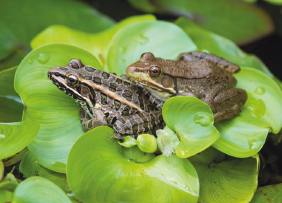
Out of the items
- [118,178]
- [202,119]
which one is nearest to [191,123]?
[202,119]

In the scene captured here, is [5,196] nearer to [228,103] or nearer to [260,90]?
[228,103]

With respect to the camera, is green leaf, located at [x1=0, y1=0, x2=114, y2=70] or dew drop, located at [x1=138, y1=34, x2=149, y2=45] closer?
dew drop, located at [x1=138, y1=34, x2=149, y2=45]

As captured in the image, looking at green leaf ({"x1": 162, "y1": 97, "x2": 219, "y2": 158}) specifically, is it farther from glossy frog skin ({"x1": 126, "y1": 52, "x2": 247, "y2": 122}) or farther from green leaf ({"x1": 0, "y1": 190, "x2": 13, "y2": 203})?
green leaf ({"x1": 0, "y1": 190, "x2": 13, "y2": 203})

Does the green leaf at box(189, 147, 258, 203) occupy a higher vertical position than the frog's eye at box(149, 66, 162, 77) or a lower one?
lower

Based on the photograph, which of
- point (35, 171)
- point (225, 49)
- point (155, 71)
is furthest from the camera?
point (225, 49)

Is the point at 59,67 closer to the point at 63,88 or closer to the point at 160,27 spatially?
the point at 63,88

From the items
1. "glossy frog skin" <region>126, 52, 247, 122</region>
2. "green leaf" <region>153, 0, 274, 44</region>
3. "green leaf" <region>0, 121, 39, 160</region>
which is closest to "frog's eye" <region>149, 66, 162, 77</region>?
"glossy frog skin" <region>126, 52, 247, 122</region>

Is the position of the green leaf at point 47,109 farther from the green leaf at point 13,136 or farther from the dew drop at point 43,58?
the green leaf at point 13,136
